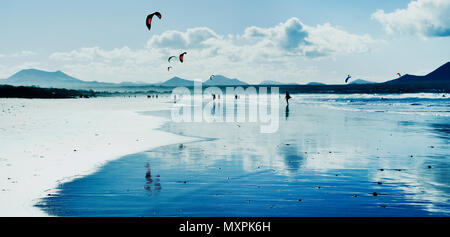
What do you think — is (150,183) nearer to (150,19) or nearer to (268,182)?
(268,182)

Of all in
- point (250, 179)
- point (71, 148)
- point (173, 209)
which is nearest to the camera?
point (173, 209)

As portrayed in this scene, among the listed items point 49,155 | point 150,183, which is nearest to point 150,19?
point 49,155

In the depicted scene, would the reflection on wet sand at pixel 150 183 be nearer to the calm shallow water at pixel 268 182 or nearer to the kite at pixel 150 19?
the calm shallow water at pixel 268 182

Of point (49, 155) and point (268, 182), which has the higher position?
point (49, 155)

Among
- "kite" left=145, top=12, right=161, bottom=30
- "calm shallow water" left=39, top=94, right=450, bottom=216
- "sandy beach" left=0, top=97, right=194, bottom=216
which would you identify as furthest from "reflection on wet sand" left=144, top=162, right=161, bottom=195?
"kite" left=145, top=12, right=161, bottom=30

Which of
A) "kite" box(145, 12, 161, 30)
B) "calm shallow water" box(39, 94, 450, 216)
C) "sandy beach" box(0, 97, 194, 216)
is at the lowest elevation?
"calm shallow water" box(39, 94, 450, 216)

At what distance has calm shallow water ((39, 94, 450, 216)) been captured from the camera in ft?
25.1

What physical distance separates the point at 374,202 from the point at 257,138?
1134 centimetres

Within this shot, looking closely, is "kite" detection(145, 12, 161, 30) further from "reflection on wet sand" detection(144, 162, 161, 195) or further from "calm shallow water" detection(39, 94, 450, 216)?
"reflection on wet sand" detection(144, 162, 161, 195)

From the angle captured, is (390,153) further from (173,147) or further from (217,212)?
(217,212)

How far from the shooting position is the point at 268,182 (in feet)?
32.2

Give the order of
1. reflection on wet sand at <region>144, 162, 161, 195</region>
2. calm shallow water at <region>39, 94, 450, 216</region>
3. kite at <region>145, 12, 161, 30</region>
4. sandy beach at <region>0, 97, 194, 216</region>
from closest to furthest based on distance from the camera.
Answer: calm shallow water at <region>39, 94, 450, 216</region> → sandy beach at <region>0, 97, 194, 216</region> → reflection on wet sand at <region>144, 162, 161, 195</region> → kite at <region>145, 12, 161, 30</region>

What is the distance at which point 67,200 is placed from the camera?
27.1ft
